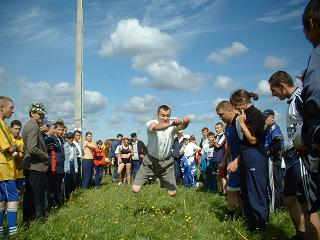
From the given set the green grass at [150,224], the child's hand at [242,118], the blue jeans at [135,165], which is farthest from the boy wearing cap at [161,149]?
the blue jeans at [135,165]

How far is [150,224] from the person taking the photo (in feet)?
19.0

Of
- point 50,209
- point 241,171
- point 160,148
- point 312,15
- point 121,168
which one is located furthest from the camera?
point 121,168

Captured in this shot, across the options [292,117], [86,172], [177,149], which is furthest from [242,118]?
[86,172]

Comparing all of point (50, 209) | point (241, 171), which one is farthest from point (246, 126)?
point (50, 209)

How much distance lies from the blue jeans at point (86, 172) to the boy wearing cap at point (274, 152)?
7900 mm

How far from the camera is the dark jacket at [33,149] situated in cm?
614

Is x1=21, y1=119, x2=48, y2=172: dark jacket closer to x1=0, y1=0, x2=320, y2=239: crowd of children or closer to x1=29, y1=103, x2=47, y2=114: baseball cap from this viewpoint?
x1=0, y1=0, x2=320, y2=239: crowd of children

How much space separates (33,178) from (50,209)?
1808 millimetres

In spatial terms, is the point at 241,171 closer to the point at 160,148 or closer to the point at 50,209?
the point at 160,148

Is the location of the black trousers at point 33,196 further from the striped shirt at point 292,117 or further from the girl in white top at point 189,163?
the girl in white top at point 189,163

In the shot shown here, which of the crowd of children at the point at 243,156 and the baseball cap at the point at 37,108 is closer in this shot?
the crowd of children at the point at 243,156

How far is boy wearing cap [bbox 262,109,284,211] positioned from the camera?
6980mm

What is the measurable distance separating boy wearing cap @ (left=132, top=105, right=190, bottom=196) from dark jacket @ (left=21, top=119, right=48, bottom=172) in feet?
6.40

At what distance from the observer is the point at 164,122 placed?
21.8 feet
